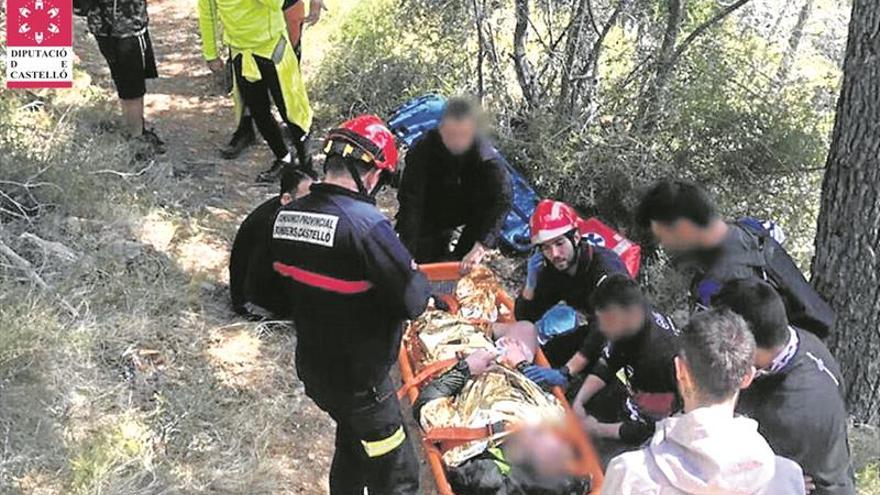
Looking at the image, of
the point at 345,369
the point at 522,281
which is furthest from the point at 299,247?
the point at 522,281

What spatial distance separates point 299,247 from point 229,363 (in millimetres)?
1643

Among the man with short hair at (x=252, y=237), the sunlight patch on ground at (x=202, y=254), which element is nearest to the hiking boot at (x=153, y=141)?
the sunlight patch on ground at (x=202, y=254)

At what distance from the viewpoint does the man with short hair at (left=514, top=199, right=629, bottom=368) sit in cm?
400

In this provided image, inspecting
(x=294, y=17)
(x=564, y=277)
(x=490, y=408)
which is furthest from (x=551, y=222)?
(x=294, y=17)

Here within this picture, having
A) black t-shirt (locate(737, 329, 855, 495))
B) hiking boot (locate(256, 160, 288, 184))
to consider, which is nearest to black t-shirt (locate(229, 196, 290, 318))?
hiking boot (locate(256, 160, 288, 184))

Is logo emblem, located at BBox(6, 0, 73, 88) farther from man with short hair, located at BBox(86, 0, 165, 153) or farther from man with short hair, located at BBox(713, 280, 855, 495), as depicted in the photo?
man with short hair, located at BBox(713, 280, 855, 495)

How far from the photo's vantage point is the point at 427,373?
383 centimetres

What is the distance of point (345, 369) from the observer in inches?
115

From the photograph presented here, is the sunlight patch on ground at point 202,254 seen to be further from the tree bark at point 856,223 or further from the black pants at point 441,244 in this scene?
the tree bark at point 856,223

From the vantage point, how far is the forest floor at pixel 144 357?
3.40m

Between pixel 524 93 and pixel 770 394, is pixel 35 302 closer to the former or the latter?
pixel 770 394

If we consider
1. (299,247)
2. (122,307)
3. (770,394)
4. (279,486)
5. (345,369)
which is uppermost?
(299,247)

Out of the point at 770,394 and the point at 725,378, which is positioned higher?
the point at 725,378

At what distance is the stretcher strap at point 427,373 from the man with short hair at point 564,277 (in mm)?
561
